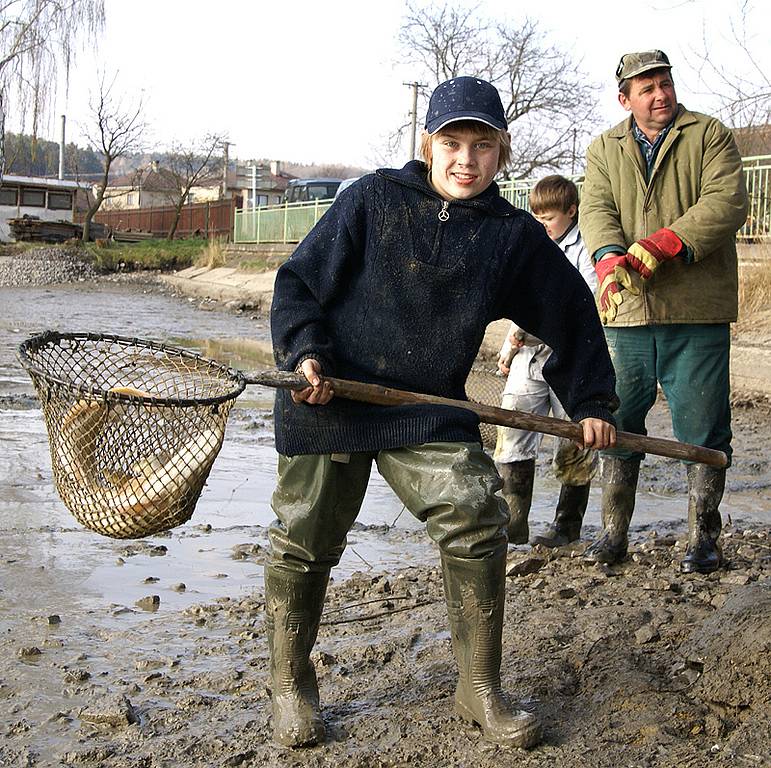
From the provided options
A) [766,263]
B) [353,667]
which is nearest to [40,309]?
[766,263]

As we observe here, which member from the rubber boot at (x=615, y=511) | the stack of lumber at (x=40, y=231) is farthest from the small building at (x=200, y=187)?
the rubber boot at (x=615, y=511)

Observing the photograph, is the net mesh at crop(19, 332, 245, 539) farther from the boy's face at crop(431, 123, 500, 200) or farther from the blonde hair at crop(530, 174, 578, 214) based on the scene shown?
the blonde hair at crop(530, 174, 578, 214)

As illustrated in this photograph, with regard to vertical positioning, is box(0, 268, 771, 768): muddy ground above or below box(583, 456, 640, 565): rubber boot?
below

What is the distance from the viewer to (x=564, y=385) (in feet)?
11.0

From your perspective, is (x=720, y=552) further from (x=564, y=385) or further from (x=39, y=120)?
(x=39, y=120)

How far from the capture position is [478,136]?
10.0 ft

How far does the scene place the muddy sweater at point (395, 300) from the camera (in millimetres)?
3006

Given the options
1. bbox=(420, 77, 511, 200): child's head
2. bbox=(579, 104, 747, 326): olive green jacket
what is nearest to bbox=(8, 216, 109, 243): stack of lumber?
bbox=(579, 104, 747, 326): olive green jacket

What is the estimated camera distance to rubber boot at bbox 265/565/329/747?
307cm

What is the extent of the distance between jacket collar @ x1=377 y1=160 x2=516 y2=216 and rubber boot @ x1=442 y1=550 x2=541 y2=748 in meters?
1.00

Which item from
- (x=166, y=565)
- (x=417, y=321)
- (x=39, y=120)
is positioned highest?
(x=39, y=120)

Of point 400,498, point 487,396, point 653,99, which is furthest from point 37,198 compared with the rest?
point 400,498

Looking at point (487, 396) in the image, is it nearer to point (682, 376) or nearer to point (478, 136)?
point (682, 376)

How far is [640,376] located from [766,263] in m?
7.73
